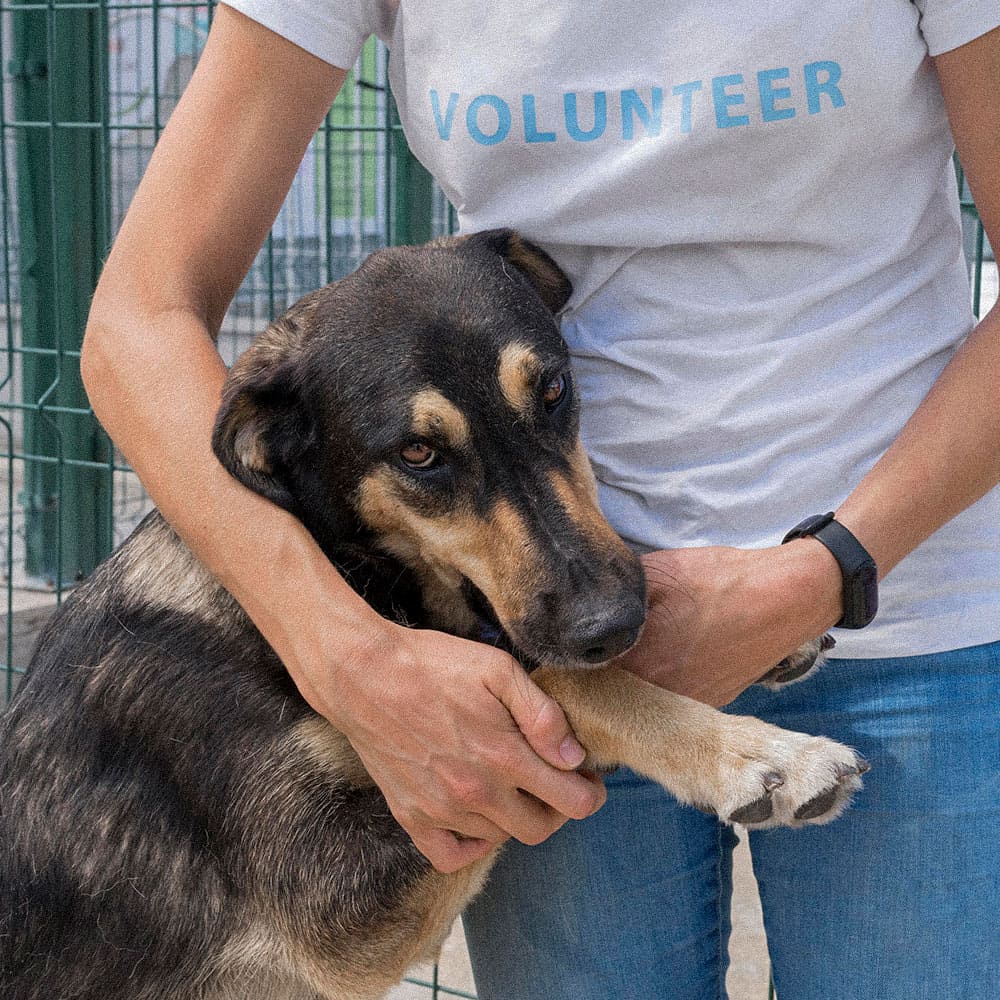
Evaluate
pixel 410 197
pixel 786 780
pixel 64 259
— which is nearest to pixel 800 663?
pixel 786 780

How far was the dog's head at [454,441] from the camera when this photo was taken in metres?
1.61

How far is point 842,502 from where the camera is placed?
5.40 ft

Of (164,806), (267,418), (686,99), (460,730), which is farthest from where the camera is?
(164,806)

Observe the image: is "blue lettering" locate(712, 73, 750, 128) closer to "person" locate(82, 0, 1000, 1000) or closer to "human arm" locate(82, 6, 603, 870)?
"person" locate(82, 0, 1000, 1000)

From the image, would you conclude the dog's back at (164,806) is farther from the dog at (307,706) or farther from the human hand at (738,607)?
the human hand at (738,607)

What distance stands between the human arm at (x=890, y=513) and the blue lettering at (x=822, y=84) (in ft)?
0.41

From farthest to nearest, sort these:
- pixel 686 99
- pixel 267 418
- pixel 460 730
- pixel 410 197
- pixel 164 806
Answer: pixel 410 197 < pixel 164 806 < pixel 267 418 < pixel 686 99 < pixel 460 730

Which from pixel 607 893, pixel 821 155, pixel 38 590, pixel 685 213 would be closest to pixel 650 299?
pixel 685 213

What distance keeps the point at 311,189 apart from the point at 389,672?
12.9 feet

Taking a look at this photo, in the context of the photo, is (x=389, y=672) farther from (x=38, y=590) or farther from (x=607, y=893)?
(x=38, y=590)

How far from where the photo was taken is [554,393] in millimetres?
1725

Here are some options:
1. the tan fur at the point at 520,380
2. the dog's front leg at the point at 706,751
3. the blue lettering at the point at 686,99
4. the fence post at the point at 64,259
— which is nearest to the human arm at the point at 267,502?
the dog's front leg at the point at 706,751

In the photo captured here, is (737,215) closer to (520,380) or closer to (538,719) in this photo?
(520,380)

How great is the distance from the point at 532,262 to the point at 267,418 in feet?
1.42
